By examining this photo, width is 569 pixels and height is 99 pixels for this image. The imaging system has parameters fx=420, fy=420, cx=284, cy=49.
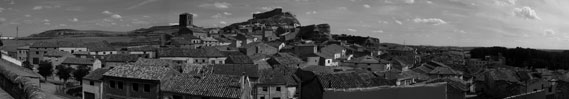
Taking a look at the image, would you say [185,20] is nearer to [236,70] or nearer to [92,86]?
[92,86]

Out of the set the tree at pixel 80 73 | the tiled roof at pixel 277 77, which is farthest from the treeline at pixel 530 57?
the tree at pixel 80 73

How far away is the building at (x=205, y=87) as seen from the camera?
21438 mm

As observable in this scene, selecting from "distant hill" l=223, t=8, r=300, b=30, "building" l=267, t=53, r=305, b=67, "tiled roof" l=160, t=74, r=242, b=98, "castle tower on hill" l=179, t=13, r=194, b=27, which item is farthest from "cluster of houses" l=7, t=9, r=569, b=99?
"distant hill" l=223, t=8, r=300, b=30

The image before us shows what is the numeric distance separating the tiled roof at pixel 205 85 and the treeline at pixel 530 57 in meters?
80.2

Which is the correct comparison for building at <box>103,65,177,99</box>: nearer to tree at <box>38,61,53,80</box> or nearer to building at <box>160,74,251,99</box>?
building at <box>160,74,251,99</box>

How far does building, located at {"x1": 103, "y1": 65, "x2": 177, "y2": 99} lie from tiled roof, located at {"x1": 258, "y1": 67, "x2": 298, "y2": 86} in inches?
274

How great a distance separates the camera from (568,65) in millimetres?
81000

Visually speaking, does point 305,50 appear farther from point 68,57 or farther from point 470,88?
point 68,57

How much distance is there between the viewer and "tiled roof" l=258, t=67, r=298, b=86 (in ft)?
94.7

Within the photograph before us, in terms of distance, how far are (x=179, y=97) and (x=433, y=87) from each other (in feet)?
48.2

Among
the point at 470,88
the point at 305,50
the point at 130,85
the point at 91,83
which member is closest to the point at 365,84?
the point at 130,85

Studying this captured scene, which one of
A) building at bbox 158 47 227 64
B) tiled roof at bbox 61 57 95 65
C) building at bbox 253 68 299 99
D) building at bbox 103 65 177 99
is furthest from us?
tiled roof at bbox 61 57 95 65

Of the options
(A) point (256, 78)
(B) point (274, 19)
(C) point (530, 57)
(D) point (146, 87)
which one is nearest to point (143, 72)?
(D) point (146, 87)

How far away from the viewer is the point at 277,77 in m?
29.5
